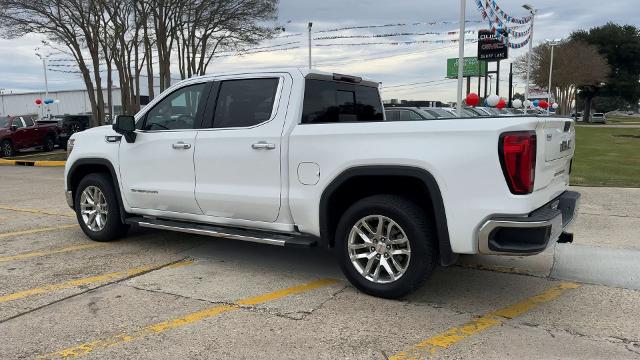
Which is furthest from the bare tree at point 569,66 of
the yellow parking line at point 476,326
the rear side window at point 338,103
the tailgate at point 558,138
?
the yellow parking line at point 476,326

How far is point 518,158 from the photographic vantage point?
148 inches

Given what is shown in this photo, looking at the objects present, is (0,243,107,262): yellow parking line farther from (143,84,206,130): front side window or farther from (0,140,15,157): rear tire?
(0,140,15,157): rear tire

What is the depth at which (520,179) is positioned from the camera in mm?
3785

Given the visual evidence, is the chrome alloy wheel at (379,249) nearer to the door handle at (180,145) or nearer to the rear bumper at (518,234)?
the rear bumper at (518,234)

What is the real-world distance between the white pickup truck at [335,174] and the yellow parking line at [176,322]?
441 millimetres

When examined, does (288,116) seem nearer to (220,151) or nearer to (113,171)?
(220,151)

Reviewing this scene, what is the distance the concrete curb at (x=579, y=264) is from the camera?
16.7ft

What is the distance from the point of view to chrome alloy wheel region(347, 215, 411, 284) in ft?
14.3

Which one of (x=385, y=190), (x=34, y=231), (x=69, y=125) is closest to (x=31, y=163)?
(x=69, y=125)

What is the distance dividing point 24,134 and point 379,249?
22764 mm

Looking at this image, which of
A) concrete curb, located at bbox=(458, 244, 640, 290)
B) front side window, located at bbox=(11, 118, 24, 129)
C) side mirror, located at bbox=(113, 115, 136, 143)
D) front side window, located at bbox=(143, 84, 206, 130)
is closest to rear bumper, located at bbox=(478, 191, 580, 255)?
concrete curb, located at bbox=(458, 244, 640, 290)

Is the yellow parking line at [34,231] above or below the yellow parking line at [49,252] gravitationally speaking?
above

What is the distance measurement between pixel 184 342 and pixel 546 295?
3019 millimetres

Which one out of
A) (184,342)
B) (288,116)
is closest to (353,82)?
(288,116)
